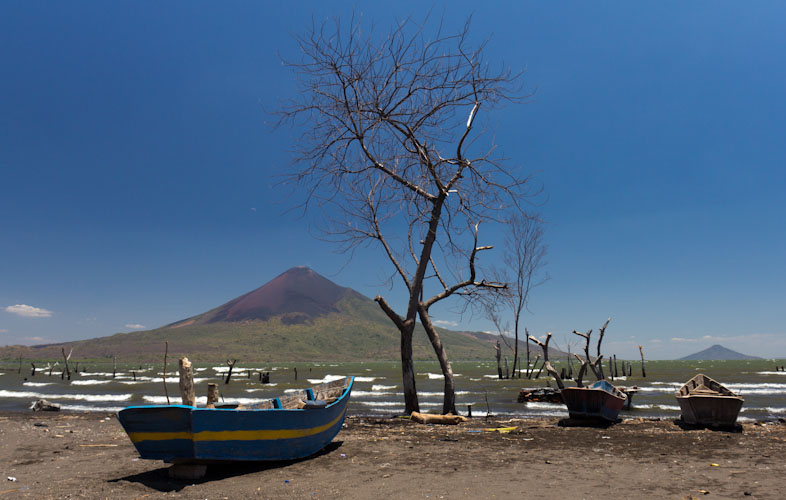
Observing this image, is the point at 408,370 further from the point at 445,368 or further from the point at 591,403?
the point at 591,403

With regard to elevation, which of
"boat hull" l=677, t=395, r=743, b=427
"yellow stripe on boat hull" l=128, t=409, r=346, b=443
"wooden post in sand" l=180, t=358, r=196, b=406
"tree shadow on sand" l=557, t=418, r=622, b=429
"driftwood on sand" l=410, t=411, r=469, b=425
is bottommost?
"tree shadow on sand" l=557, t=418, r=622, b=429

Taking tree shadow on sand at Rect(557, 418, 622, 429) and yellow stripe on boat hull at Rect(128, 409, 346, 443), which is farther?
tree shadow on sand at Rect(557, 418, 622, 429)

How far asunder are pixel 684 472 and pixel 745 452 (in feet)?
9.42

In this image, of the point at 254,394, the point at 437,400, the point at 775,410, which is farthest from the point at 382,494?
the point at 254,394

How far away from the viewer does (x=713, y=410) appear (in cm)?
1273

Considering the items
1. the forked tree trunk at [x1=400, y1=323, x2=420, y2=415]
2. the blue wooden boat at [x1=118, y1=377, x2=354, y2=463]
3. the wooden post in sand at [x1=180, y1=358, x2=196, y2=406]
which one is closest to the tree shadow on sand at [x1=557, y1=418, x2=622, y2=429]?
the forked tree trunk at [x1=400, y1=323, x2=420, y2=415]

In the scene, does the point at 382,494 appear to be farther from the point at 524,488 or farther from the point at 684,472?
the point at 684,472

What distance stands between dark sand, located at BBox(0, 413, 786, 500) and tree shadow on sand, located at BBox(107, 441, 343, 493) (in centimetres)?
2

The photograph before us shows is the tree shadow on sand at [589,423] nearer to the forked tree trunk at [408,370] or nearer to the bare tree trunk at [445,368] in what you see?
the bare tree trunk at [445,368]

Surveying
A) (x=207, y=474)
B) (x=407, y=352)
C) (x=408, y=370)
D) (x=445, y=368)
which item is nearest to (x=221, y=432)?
(x=207, y=474)

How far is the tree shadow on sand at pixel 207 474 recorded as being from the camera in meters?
7.05

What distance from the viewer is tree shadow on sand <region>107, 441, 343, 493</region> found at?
705 cm

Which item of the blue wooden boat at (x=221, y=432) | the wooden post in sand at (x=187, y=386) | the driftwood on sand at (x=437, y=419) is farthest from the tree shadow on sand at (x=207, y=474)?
the driftwood on sand at (x=437, y=419)

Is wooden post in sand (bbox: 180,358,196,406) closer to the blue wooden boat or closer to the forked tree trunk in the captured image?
the blue wooden boat
